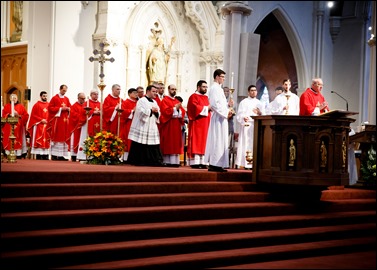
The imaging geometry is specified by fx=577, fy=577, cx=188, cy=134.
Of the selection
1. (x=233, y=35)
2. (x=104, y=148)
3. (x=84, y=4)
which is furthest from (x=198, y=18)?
(x=104, y=148)

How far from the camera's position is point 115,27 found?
1551 cm

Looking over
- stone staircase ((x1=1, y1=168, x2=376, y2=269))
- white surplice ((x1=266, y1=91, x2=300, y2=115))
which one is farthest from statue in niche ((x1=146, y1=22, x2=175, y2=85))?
stone staircase ((x1=1, y1=168, x2=376, y2=269))

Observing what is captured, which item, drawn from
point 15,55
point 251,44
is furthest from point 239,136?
point 15,55

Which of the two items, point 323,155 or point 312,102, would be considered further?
point 312,102

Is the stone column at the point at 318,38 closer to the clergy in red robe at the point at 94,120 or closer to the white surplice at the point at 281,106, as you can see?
the white surplice at the point at 281,106

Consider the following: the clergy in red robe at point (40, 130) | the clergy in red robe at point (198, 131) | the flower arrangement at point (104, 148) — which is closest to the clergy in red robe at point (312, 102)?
the clergy in red robe at point (198, 131)

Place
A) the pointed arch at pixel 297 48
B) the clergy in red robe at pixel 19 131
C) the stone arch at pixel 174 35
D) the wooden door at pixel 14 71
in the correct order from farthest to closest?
the pointed arch at pixel 297 48, the wooden door at pixel 14 71, the stone arch at pixel 174 35, the clergy in red robe at pixel 19 131

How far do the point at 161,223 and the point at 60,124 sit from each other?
20.7 ft

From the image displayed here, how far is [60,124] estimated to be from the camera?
12297mm

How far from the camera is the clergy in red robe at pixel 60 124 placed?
12242 millimetres

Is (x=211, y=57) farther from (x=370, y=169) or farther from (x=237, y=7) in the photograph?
(x=370, y=169)

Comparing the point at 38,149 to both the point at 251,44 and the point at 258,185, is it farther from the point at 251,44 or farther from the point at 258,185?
the point at 258,185

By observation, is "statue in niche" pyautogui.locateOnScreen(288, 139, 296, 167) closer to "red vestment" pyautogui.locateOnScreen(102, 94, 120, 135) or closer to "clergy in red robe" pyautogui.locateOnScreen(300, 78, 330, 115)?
"clergy in red robe" pyautogui.locateOnScreen(300, 78, 330, 115)

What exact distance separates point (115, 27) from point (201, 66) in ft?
12.1
